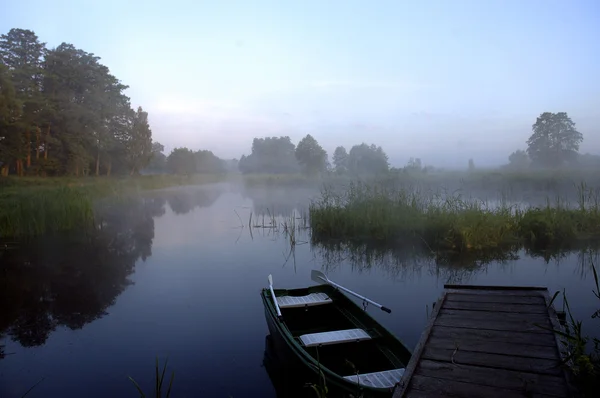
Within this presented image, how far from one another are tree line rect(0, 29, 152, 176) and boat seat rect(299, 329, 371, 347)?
22739 mm

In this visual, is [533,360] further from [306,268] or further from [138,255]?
[138,255]

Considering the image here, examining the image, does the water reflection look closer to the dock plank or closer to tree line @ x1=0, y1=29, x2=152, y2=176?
the dock plank

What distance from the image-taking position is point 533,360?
8.18 ft

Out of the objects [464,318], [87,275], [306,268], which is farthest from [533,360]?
[87,275]

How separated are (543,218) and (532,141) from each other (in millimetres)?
21144

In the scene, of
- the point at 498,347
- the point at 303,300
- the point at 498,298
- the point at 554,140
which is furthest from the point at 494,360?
the point at 554,140

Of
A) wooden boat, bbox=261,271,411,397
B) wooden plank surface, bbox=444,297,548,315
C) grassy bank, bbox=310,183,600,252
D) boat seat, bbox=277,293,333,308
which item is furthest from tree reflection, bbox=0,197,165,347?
grassy bank, bbox=310,183,600,252

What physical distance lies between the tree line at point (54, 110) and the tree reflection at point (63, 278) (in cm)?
1307

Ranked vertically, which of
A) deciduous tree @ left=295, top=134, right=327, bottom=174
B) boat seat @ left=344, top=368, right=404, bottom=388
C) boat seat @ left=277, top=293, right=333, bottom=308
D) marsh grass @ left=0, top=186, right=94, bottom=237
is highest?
deciduous tree @ left=295, top=134, right=327, bottom=174

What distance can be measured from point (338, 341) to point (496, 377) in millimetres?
1896

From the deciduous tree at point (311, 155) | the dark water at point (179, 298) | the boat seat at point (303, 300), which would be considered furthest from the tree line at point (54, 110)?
the boat seat at point (303, 300)

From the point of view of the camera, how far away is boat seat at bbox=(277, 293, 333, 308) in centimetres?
516

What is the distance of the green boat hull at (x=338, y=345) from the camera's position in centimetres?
308

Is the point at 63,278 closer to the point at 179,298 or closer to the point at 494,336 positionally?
the point at 179,298
